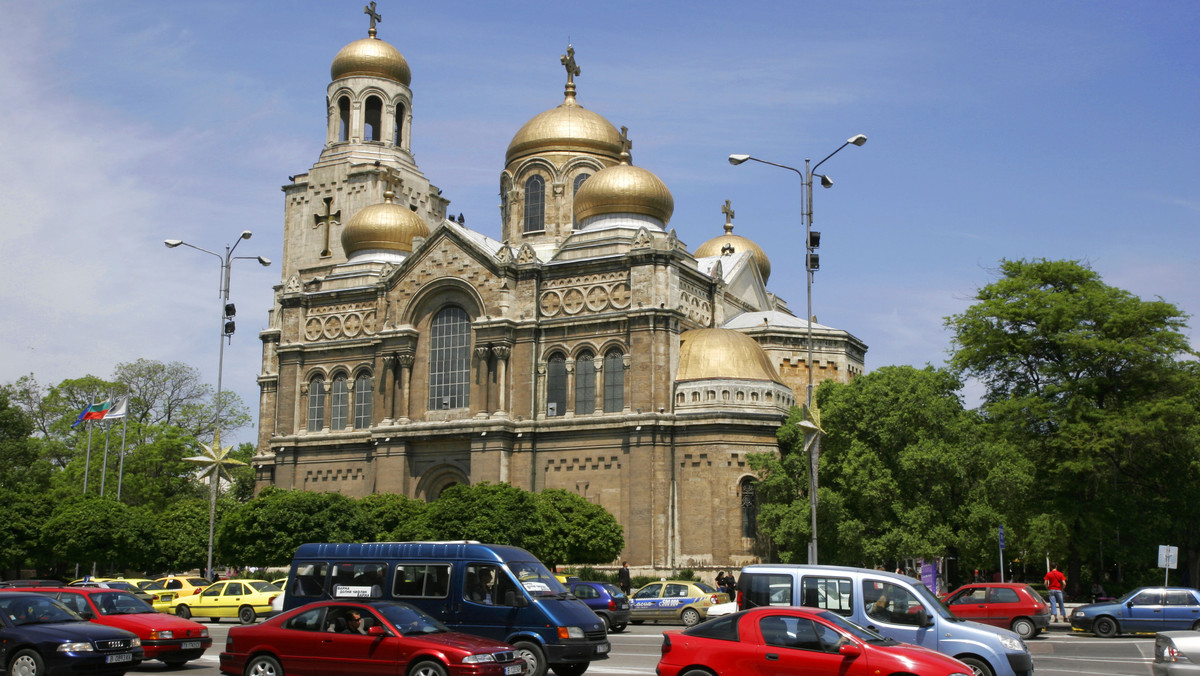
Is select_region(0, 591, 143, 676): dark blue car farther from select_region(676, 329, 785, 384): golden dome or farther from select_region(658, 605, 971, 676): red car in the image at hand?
select_region(676, 329, 785, 384): golden dome

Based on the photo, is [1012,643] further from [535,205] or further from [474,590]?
[535,205]

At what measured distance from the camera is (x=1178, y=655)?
1681 centimetres

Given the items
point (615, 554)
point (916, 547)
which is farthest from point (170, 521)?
point (916, 547)

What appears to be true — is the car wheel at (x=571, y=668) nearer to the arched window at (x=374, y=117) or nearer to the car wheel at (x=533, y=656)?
the car wheel at (x=533, y=656)

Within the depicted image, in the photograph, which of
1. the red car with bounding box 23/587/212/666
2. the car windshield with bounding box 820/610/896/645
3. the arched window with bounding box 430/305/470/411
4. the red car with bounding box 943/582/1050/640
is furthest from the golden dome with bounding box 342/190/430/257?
the car windshield with bounding box 820/610/896/645

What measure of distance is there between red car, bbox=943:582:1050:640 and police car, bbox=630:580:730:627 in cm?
743

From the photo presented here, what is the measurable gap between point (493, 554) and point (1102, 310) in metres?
29.8

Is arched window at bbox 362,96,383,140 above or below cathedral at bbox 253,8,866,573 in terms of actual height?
above

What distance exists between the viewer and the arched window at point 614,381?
167ft

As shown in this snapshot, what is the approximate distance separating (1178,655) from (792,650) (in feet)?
19.4

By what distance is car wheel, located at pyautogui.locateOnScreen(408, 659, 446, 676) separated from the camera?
53.8 ft

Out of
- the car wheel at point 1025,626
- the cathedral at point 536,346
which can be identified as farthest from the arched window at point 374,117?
the car wheel at point 1025,626

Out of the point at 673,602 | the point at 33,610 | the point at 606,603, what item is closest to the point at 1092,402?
the point at 673,602

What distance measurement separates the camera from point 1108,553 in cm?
4291
